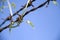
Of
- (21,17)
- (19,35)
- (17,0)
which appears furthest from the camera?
(19,35)

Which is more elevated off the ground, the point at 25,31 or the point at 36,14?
the point at 36,14

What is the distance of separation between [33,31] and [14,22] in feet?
2.31

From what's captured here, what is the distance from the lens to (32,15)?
1038 mm

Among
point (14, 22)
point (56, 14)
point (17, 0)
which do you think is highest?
point (14, 22)

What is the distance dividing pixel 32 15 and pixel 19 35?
19cm

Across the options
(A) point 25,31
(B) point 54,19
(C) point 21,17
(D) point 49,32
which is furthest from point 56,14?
(C) point 21,17

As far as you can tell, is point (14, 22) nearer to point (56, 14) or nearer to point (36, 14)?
point (36, 14)

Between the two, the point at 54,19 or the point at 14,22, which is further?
the point at 54,19

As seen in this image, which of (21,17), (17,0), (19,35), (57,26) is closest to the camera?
(21,17)

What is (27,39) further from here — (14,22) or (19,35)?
(14,22)

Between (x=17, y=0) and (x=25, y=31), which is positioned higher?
(x=17, y=0)

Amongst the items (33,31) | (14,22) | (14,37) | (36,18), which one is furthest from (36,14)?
(14,22)

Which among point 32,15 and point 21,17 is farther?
point 32,15

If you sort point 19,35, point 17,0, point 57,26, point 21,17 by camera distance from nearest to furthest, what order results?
point 21,17, point 17,0, point 19,35, point 57,26
